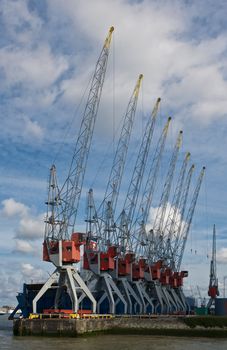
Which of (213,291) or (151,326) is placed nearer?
(151,326)

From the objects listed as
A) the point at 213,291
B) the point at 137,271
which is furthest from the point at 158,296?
the point at 213,291

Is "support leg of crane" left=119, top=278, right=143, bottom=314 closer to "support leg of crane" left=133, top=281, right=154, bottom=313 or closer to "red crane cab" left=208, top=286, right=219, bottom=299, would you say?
"support leg of crane" left=133, top=281, right=154, bottom=313

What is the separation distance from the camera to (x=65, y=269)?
8700cm

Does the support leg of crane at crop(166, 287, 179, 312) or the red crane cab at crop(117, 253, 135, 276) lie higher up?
the red crane cab at crop(117, 253, 135, 276)

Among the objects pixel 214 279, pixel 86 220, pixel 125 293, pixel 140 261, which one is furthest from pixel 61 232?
pixel 214 279

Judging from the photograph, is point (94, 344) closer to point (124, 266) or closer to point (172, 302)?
point (124, 266)

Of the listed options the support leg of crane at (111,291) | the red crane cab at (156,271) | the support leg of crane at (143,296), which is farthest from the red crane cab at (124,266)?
the red crane cab at (156,271)

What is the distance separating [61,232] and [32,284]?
21.7m

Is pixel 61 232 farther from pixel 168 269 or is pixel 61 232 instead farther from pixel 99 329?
pixel 168 269

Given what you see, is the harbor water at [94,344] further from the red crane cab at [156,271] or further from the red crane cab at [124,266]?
the red crane cab at [156,271]

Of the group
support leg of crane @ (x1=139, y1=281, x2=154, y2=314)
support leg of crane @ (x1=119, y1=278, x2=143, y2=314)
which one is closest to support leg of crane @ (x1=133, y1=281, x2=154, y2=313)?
support leg of crane @ (x1=139, y1=281, x2=154, y2=314)

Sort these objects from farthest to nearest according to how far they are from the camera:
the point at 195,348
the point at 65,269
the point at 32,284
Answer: the point at 32,284 < the point at 65,269 < the point at 195,348

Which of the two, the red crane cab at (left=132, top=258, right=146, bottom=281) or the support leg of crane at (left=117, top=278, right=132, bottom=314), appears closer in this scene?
the support leg of crane at (left=117, top=278, right=132, bottom=314)

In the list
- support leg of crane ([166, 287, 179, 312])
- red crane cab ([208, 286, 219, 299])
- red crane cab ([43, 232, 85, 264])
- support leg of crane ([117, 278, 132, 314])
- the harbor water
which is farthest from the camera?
red crane cab ([208, 286, 219, 299])
